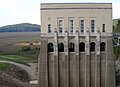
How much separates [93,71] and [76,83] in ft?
7.46

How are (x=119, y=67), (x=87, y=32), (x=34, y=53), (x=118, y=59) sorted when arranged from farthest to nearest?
1. (x=34, y=53)
2. (x=118, y=59)
3. (x=119, y=67)
4. (x=87, y=32)

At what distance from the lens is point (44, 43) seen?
42219 millimetres

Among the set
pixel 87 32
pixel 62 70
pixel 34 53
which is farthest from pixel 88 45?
pixel 34 53

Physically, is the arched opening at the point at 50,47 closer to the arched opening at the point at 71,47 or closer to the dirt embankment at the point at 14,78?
the arched opening at the point at 71,47

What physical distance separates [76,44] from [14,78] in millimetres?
21955

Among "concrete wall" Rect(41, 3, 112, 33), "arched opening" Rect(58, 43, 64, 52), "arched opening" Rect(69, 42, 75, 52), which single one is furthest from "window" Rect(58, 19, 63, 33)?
"arched opening" Rect(69, 42, 75, 52)

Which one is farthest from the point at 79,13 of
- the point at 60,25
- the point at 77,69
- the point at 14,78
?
the point at 14,78

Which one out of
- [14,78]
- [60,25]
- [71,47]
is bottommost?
[14,78]

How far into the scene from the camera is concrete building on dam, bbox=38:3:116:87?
41906 millimetres

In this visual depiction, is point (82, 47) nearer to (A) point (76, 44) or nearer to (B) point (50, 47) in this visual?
(A) point (76, 44)

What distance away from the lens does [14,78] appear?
61.2 metres

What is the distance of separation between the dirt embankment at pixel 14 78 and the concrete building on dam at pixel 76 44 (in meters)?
10.8

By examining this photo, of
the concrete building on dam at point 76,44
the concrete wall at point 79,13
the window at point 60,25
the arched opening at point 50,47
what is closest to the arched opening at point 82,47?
the concrete building on dam at point 76,44

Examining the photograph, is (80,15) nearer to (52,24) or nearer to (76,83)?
(52,24)
